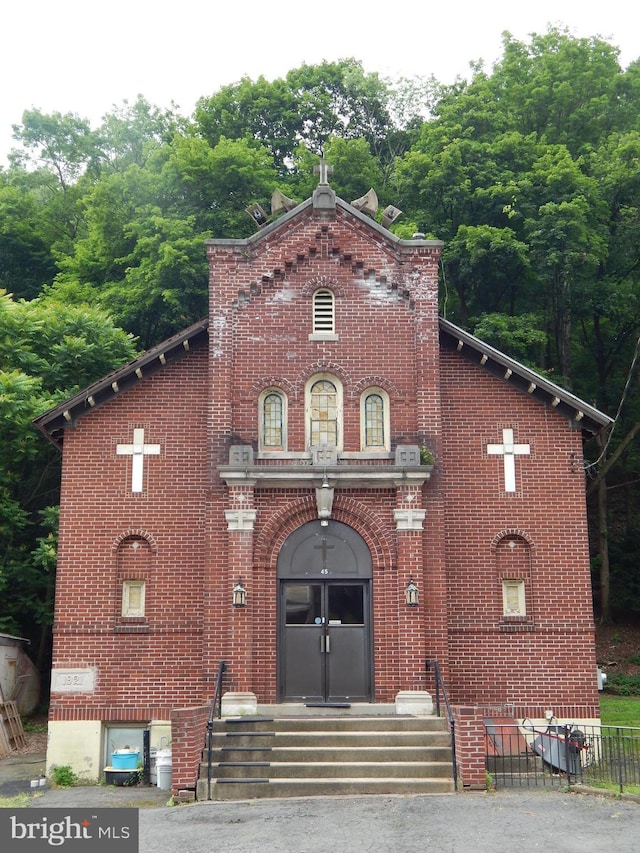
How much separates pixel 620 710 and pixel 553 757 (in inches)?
335

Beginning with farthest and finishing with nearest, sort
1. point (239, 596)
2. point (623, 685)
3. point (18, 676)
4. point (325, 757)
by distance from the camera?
point (623, 685) < point (18, 676) < point (239, 596) < point (325, 757)

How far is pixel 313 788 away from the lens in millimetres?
14266

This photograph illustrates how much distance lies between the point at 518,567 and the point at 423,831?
23.3 ft

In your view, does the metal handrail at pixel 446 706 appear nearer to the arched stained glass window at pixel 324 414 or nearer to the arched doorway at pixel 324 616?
the arched doorway at pixel 324 616

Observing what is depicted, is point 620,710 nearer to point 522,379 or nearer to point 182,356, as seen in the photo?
point 522,379

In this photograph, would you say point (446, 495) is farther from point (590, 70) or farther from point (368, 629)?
point (590, 70)

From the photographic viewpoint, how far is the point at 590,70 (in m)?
32.8

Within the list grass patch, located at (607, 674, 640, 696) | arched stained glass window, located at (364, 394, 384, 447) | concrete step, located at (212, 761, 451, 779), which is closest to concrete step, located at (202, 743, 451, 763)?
concrete step, located at (212, 761, 451, 779)

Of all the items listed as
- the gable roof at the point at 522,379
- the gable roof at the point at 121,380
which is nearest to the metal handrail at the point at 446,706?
the gable roof at the point at 522,379

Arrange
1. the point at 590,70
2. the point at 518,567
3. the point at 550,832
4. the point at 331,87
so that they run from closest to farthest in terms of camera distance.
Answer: the point at 550,832
the point at 518,567
the point at 590,70
the point at 331,87

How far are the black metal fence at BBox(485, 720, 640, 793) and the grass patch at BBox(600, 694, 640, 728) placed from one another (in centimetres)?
477

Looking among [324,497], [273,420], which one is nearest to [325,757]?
[324,497]

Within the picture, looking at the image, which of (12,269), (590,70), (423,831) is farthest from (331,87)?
(423,831)

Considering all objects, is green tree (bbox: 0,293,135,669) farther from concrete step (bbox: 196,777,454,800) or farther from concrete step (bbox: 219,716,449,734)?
concrete step (bbox: 196,777,454,800)
